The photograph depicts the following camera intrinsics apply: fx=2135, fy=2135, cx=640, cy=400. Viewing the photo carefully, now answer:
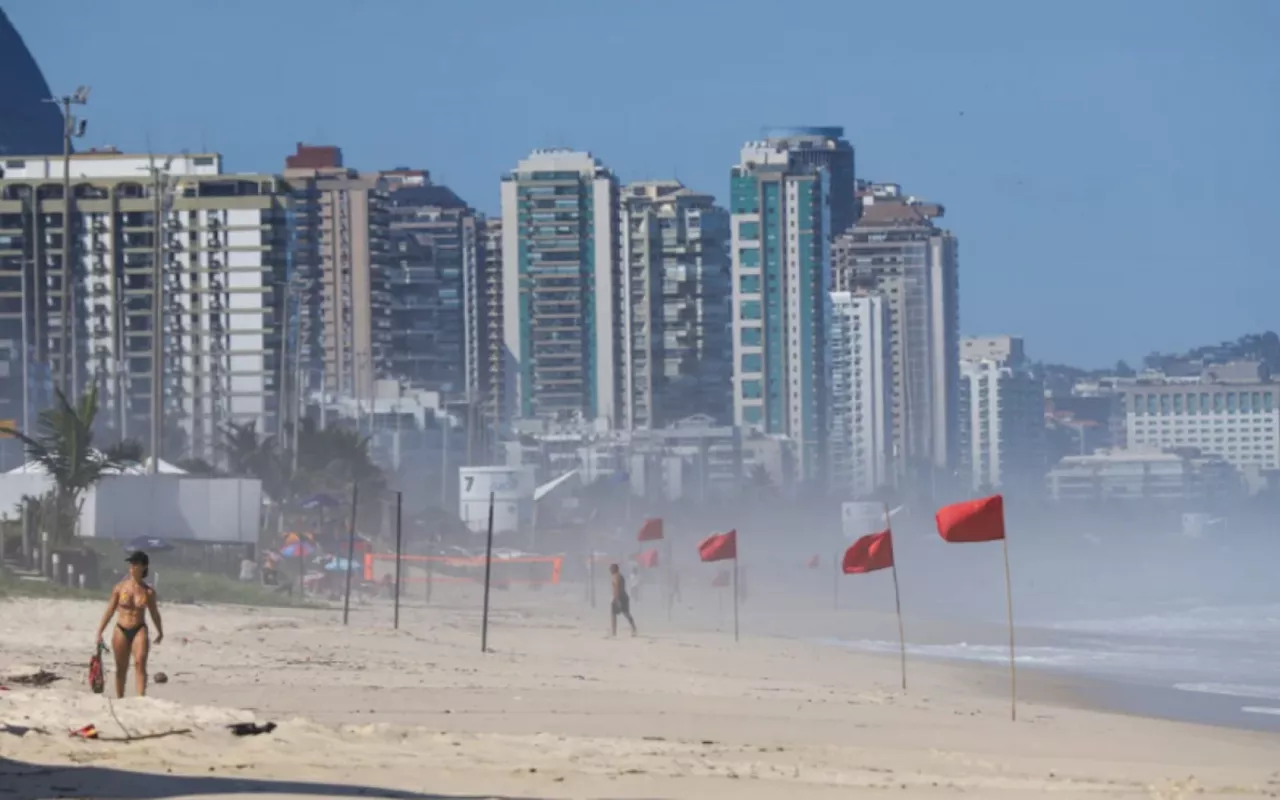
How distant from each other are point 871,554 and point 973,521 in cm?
481

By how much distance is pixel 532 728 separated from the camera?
14.5m

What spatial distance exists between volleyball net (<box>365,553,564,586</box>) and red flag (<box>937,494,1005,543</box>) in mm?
27625

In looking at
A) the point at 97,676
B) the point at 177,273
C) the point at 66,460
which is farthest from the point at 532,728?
the point at 177,273

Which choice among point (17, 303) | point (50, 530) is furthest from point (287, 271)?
point (50, 530)

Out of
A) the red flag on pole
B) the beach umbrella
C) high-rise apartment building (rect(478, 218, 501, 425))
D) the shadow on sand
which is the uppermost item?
high-rise apartment building (rect(478, 218, 501, 425))

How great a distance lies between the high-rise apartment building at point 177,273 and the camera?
129m

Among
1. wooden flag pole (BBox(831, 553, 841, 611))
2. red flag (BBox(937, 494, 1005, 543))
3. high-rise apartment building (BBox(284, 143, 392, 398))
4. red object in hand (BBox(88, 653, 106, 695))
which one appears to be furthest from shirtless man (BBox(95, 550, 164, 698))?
high-rise apartment building (BBox(284, 143, 392, 398))

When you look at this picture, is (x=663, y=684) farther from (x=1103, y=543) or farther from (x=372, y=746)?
(x=1103, y=543)

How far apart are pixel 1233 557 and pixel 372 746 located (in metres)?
140

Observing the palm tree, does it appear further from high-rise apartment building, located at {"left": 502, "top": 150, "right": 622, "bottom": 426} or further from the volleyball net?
high-rise apartment building, located at {"left": 502, "top": 150, "right": 622, "bottom": 426}

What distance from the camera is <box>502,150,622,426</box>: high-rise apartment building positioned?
607 feet

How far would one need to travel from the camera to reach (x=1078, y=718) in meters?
19.9

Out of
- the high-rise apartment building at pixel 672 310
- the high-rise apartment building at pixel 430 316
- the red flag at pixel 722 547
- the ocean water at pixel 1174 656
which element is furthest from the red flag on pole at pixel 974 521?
the high-rise apartment building at pixel 672 310

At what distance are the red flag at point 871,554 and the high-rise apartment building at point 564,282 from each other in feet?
510
